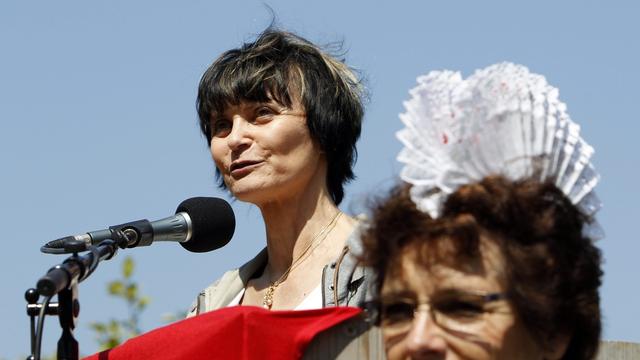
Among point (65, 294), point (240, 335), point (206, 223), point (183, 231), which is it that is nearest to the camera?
point (240, 335)

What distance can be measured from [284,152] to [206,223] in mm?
380

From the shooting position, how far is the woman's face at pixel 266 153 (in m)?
5.64

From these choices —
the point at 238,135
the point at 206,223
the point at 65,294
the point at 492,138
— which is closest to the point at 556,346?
the point at 492,138

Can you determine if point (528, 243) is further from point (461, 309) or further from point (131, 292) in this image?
point (131, 292)

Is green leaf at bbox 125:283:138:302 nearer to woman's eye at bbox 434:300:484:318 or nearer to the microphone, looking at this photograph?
the microphone

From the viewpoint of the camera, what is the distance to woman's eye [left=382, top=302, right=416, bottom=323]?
A: 336 cm

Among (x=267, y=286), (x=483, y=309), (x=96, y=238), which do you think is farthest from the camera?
(x=267, y=286)

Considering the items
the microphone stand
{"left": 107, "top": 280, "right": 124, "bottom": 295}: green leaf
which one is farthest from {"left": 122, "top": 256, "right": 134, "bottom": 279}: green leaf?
the microphone stand

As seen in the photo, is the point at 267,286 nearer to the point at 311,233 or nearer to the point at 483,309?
the point at 311,233

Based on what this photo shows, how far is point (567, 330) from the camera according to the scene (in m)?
3.42

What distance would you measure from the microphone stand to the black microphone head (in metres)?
0.71

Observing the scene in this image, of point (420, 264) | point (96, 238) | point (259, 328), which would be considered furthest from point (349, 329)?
point (96, 238)

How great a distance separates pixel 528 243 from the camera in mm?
3324

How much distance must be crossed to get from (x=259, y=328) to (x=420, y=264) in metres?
1.05
